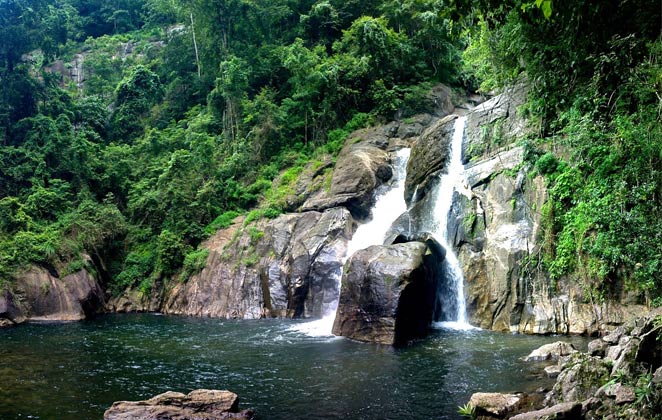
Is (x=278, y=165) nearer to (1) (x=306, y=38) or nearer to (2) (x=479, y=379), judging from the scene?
(1) (x=306, y=38)

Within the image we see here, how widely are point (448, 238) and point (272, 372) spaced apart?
34.1 ft

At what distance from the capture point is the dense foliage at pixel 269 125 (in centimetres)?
1497

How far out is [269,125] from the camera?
33.6m

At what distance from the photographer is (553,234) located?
56.5ft

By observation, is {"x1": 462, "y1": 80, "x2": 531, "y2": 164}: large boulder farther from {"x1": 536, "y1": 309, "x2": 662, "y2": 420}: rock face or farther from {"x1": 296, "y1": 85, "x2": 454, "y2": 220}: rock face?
{"x1": 536, "y1": 309, "x2": 662, "y2": 420}: rock face

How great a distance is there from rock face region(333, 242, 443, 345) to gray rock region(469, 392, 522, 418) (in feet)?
20.8

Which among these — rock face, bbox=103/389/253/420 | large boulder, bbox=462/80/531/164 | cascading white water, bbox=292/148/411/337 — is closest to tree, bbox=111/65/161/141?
cascading white water, bbox=292/148/411/337

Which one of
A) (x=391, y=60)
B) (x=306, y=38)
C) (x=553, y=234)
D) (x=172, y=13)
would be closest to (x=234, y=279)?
(x=553, y=234)

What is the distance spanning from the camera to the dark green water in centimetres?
1116

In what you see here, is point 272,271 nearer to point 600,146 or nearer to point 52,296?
point 52,296

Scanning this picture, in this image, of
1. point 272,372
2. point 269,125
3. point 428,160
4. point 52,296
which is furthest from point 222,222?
point 272,372

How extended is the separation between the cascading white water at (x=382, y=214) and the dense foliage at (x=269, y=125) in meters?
5.42

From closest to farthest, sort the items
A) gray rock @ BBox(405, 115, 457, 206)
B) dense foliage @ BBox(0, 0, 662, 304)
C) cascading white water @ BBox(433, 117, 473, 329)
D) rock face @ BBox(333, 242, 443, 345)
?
dense foliage @ BBox(0, 0, 662, 304) → rock face @ BBox(333, 242, 443, 345) → cascading white water @ BBox(433, 117, 473, 329) → gray rock @ BBox(405, 115, 457, 206)

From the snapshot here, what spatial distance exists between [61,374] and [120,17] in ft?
196
